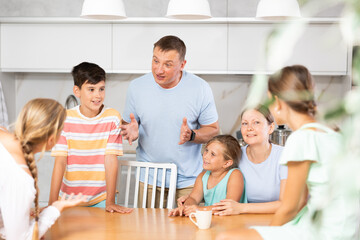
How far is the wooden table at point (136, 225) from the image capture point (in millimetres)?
1486

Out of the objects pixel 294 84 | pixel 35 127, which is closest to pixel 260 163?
pixel 294 84

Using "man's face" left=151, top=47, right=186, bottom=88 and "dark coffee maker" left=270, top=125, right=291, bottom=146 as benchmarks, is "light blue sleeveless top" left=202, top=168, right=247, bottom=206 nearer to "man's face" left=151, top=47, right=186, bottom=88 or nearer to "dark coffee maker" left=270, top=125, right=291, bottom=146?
"man's face" left=151, top=47, right=186, bottom=88

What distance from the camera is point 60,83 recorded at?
13.1 feet

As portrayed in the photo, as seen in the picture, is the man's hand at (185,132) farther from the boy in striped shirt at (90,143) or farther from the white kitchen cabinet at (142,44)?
the white kitchen cabinet at (142,44)

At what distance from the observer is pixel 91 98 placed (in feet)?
6.61

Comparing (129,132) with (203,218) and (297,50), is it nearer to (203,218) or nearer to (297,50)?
(203,218)

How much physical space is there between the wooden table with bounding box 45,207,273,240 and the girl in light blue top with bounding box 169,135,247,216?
8.3 inches

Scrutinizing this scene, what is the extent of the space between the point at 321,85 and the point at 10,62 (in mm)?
2528

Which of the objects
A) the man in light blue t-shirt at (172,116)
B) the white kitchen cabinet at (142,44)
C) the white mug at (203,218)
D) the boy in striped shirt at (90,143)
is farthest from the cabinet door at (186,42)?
the white mug at (203,218)

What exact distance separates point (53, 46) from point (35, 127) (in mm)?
2400

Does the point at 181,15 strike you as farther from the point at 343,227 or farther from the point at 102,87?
the point at 343,227

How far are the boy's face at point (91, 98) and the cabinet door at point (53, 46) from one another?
5.23 feet

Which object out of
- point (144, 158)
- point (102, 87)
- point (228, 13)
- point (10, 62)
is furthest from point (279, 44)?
point (10, 62)

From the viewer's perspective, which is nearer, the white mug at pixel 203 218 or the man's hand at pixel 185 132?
the white mug at pixel 203 218
